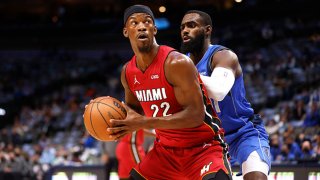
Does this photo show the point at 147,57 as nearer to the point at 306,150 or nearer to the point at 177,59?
the point at 177,59

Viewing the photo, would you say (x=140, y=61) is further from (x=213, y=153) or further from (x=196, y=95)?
(x=213, y=153)

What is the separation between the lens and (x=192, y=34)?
188 inches

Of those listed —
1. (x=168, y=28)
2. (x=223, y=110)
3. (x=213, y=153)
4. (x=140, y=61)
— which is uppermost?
(x=168, y=28)

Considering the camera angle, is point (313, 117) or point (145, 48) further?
point (313, 117)

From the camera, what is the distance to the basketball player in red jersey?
3.97 metres

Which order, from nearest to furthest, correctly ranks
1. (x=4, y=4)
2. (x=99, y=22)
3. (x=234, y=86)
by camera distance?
(x=234, y=86) < (x=99, y=22) < (x=4, y=4)

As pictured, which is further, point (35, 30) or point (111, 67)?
point (35, 30)

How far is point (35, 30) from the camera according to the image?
22.6 m

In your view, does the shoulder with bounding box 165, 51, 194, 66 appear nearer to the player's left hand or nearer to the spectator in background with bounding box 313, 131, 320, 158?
the player's left hand

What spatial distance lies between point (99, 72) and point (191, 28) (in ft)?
50.2

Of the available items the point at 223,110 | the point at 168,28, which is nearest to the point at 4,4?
the point at 168,28

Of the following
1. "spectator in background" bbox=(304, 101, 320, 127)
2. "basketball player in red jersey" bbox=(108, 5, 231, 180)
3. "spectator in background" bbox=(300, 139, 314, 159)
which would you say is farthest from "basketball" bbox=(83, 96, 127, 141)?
"spectator in background" bbox=(304, 101, 320, 127)

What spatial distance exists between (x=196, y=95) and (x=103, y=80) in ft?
51.5

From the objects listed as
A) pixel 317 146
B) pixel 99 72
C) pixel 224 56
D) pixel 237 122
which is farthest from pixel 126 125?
pixel 99 72
